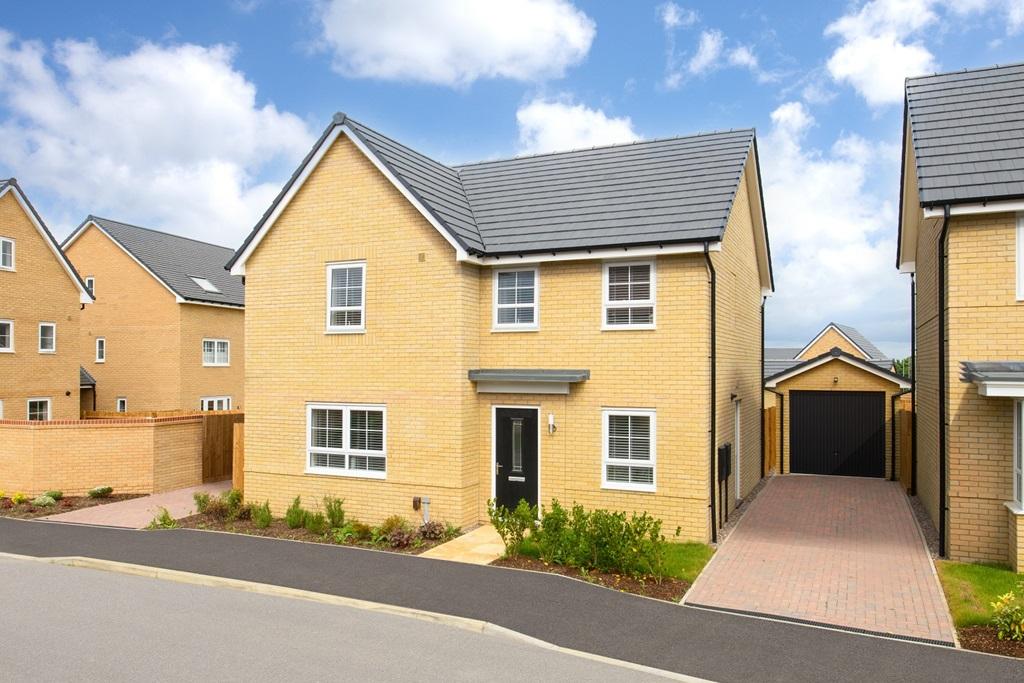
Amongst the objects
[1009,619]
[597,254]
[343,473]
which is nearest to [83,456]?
[343,473]

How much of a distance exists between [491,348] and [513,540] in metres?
4.13

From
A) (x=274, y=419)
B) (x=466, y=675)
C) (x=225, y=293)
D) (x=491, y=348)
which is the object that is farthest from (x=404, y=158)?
(x=225, y=293)

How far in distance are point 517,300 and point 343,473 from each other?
15.9 feet

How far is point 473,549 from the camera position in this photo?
39.5 ft

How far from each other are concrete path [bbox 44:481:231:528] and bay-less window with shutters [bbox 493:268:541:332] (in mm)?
7853

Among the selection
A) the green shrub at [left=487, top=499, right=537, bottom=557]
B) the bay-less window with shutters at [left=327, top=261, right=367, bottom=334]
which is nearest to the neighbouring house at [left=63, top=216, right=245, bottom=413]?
the bay-less window with shutters at [left=327, top=261, right=367, bottom=334]

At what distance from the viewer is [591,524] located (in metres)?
10.7

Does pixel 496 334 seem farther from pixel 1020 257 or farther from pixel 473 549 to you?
pixel 1020 257

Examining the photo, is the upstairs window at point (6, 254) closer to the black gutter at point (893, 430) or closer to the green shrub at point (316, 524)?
the green shrub at point (316, 524)

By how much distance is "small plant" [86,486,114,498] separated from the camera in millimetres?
17094

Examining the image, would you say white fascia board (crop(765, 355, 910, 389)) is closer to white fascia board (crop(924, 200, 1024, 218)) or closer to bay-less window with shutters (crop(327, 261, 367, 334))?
white fascia board (crop(924, 200, 1024, 218))

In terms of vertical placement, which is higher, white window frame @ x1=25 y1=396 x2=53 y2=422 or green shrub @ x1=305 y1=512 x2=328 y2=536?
white window frame @ x1=25 y1=396 x2=53 y2=422

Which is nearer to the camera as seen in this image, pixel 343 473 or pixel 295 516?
pixel 295 516

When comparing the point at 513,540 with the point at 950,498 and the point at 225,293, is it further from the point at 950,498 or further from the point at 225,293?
the point at 225,293
